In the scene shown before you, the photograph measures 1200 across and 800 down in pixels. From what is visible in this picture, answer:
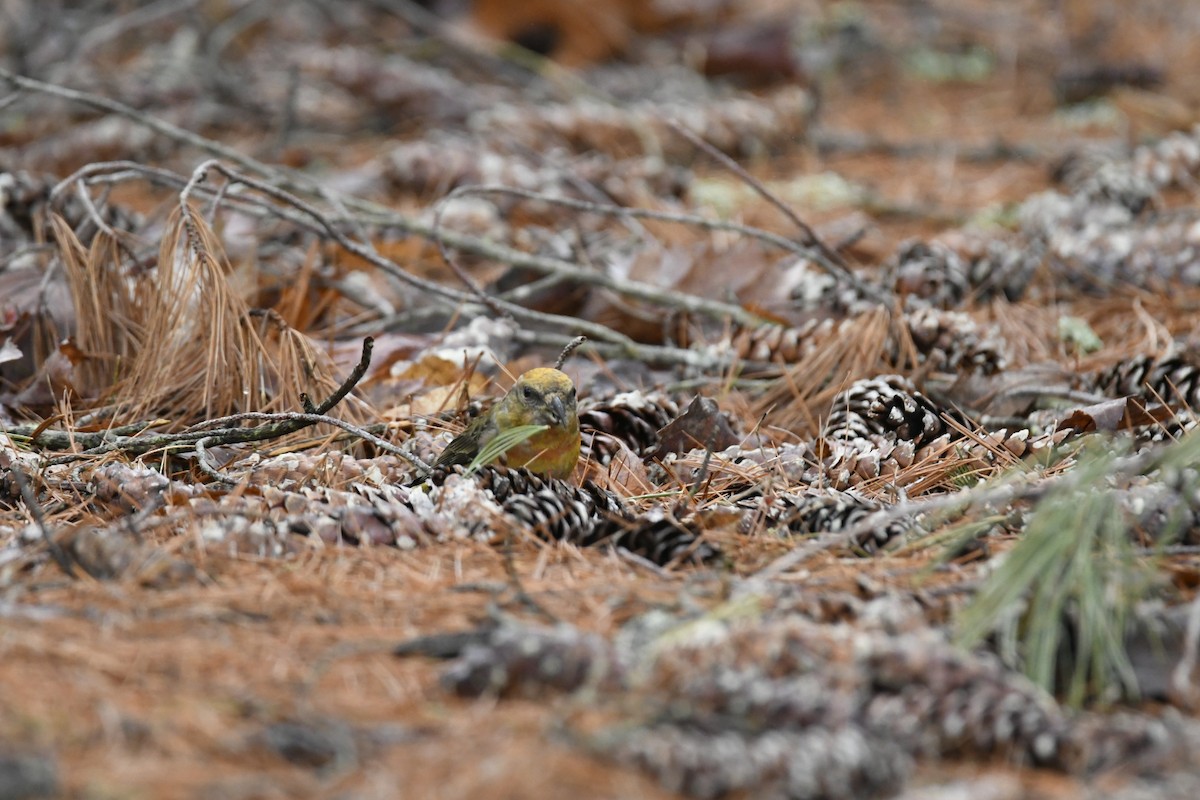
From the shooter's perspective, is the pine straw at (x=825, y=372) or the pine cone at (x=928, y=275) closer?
the pine straw at (x=825, y=372)

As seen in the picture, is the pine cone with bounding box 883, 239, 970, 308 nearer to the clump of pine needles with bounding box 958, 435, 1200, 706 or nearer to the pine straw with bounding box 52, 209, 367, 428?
the pine straw with bounding box 52, 209, 367, 428

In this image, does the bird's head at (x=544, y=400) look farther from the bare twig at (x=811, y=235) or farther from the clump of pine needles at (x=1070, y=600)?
the clump of pine needles at (x=1070, y=600)

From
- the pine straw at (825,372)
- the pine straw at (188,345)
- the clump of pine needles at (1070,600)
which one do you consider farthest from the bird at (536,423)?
the clump of pine needles at (1070,600)

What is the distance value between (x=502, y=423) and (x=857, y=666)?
1.74 m

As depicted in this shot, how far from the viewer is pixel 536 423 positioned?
352 centimetres

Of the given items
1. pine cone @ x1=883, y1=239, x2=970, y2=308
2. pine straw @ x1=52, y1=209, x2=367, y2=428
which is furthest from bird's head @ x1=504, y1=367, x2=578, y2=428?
pine cone @ x1=883, y1=239, x2=970, y2=308

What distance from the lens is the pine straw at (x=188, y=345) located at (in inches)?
147

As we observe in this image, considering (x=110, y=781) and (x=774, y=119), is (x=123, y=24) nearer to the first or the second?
(x=774, y=119)

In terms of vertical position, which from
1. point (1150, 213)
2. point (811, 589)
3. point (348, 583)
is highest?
point (1150, 213)

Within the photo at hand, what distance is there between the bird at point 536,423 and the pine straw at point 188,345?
0.48 m

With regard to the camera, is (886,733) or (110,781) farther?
(886,733)

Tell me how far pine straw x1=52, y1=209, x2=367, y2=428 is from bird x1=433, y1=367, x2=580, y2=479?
1.57 ft

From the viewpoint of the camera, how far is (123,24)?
7.74 m

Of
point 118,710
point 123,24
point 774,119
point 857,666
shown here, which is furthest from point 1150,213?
point 123,24
